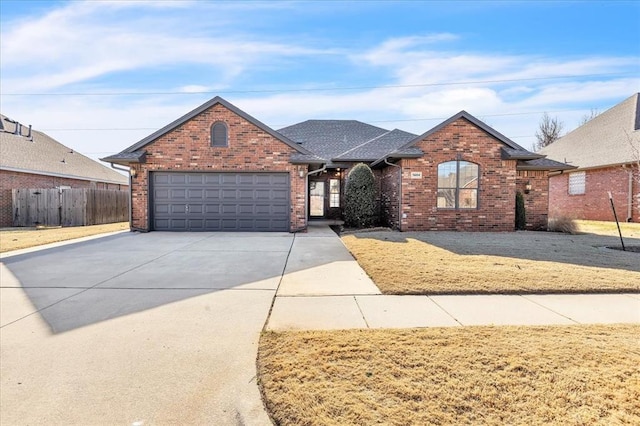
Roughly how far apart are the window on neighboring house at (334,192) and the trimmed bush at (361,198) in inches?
184

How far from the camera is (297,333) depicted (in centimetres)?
340

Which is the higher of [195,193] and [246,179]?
[246,179]

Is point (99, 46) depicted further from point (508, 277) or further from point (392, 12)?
point (508, 277)

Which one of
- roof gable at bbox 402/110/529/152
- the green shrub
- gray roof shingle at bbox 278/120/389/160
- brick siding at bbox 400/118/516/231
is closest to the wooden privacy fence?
gray roof shingle at bbox 278/120/389/160

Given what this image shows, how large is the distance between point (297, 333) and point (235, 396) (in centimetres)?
108

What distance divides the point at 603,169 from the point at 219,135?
20.9m

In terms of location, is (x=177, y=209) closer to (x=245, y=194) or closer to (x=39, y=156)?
(x=245, y=194)

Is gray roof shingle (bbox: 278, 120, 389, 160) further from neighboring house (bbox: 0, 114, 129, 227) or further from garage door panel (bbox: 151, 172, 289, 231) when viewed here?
neighboring house (bbox: 0, 114, 129, 227)

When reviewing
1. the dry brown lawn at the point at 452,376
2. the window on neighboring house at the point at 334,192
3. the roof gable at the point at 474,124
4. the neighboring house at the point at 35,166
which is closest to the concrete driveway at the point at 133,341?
the dry brown lawn at the point at 452,376

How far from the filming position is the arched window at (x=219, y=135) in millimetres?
12836

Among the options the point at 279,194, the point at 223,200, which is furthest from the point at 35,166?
the point at 279,194

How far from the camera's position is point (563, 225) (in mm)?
13078

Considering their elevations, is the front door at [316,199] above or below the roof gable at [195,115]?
below

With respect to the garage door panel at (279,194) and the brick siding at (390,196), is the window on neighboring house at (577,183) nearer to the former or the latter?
the brick siding at (390,196)
